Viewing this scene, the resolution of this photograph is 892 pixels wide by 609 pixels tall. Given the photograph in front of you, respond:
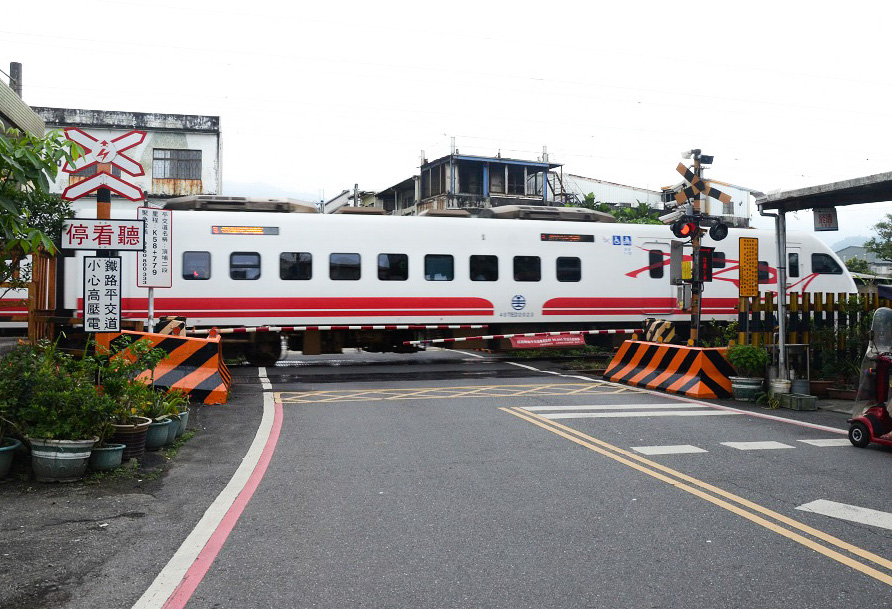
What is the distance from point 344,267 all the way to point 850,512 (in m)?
13.4

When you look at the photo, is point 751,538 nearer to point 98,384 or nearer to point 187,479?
point 187,479

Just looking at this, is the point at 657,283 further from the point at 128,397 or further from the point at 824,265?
the point at 128,397

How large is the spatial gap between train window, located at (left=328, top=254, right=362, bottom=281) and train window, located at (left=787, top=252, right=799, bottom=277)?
11.7m

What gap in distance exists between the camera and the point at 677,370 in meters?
13.4

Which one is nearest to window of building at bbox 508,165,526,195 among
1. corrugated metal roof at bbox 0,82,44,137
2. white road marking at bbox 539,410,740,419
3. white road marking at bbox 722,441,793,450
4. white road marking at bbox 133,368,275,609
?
corrugated metal roof at bbox 0,82,44,137

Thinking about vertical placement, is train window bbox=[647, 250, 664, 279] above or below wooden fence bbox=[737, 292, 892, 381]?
above

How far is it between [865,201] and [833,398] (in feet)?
10.2

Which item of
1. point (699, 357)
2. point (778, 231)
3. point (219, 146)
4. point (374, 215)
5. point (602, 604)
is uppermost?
point (219, 146)

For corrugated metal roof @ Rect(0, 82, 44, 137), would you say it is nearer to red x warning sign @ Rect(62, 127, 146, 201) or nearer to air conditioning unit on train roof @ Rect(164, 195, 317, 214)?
air conditioning unit on train roof @ Rect(164, 195, 317, 214)

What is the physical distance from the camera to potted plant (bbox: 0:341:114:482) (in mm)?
6527

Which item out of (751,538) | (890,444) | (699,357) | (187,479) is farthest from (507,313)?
(751,538)

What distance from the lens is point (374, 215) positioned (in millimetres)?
18656

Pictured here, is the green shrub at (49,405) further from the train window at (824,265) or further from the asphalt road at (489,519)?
the train window at (824,265)

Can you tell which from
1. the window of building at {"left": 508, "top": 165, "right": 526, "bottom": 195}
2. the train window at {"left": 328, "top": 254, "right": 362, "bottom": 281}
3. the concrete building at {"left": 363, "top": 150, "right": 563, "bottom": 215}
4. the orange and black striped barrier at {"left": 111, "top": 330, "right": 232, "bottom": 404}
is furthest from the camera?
the window of building at {"left": 508, "top": 165, "right": 526, "bottom": 195}
